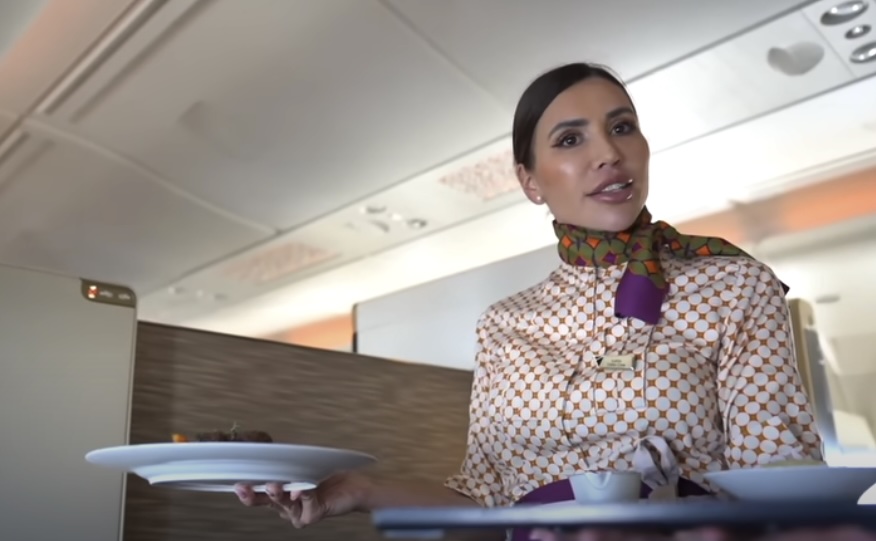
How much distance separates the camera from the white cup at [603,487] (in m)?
0.61

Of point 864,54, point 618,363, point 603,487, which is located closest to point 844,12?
point 864,54

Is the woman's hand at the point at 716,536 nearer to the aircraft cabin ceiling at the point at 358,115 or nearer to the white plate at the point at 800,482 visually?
the white plate at the point at 800,482

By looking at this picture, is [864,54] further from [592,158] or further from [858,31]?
[592,158]

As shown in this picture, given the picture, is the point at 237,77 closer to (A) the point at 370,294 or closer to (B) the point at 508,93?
(B) the point at 508,93

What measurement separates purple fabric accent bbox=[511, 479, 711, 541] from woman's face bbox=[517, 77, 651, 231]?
1.01ft

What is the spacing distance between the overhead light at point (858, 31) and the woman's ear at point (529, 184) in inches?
43.2

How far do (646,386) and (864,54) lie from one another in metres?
1.42

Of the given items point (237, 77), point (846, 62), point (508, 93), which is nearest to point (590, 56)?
point (508, 93)

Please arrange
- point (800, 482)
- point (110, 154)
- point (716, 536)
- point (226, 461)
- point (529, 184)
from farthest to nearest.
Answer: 1. point (110, 154)
2. point (529, 184)
3. point (226, 461)
4. point (800, 482)
5. point (716, 536)

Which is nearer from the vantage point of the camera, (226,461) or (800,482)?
(800,482)

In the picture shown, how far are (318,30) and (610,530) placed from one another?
152 cm

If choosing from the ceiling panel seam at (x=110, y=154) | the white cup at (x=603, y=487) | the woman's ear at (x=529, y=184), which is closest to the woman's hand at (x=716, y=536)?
the white cup at (x=603, y=487)

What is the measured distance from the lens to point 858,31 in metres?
1.76

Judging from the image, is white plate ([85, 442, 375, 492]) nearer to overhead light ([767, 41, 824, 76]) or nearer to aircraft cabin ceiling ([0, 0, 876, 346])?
aircraft cabin ceiling ([0, 0, 876, 346])
